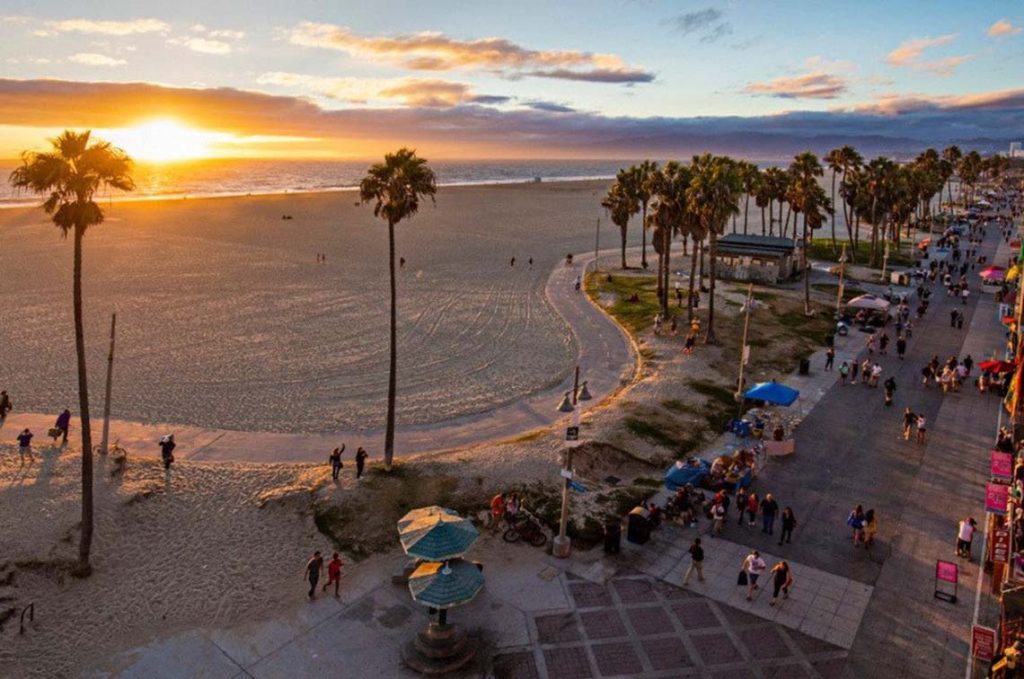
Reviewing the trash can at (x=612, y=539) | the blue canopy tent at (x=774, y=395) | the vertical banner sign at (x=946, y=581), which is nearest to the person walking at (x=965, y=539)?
the vertical banner sign at (x=946, y=581)

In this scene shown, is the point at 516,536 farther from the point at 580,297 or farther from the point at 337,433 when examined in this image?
the point at 580,297

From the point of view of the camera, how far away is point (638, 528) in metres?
19.5

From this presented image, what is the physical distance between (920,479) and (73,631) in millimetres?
25553

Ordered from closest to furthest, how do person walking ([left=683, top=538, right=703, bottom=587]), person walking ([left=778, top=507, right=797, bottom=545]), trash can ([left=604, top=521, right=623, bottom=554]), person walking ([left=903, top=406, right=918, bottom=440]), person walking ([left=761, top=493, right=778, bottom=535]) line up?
person walking ([left=683, top=538, right=703, bottom=587]) < trash can ([left=604, top=521, right=623, bottom=554]) < person walking ([left=778, top=507, right=797, bottom=545]) < person walking ([left=761, top=493, right=778, bottom=535]) < person walking ([left=903, top=406, right=918, bottom=440])

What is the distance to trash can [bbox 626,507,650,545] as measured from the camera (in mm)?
19500

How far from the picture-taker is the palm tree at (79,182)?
682 inches

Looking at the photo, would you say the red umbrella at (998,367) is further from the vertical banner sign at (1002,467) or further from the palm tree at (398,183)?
the palm tree at (398,183)

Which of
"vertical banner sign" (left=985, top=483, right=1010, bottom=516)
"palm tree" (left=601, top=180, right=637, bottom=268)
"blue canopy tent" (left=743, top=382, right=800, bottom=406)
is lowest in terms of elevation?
"vertical banner sign" (left=985, top=483, right=1010, bottom=516)

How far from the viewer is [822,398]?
104 feet

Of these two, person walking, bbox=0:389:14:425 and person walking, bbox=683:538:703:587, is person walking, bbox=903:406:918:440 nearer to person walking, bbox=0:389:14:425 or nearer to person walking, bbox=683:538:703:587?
person walking, bbox=683:538:703:587

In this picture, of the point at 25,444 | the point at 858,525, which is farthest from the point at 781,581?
the point at 25,444

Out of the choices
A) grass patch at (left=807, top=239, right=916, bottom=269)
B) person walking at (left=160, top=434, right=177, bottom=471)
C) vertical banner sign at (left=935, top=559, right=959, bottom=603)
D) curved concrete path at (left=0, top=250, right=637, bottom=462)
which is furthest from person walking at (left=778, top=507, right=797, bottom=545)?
grass patch at (left=807, top=239, right=916, bottom=269)

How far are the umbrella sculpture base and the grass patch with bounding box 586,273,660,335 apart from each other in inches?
1233

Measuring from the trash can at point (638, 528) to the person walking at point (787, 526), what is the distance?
151 inches
